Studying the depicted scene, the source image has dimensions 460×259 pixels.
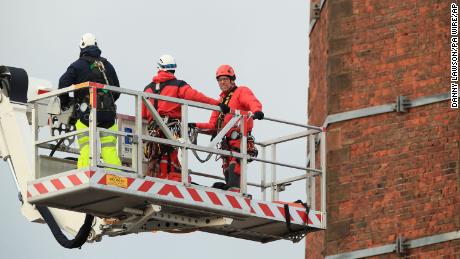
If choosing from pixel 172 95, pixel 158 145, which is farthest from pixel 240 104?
pixel 158 145

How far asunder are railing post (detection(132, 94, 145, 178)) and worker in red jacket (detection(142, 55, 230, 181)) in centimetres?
91

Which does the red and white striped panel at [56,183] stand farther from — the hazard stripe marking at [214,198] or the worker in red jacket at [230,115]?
the worker in red jacket at [230,115]

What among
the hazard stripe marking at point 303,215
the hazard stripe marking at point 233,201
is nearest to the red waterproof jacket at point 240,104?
the hazard stripe marking at point 233,201

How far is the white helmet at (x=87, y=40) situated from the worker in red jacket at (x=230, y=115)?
176cm

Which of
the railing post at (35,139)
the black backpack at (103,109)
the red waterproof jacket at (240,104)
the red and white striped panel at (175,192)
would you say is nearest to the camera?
the red and white striped panel at (175,192)

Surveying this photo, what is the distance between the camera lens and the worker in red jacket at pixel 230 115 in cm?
2692

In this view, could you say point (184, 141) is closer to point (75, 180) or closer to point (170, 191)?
point (170, 191)

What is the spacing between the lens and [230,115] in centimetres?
2706

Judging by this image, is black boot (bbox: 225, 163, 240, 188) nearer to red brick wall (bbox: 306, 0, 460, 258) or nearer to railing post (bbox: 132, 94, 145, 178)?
railing post (bbox: 132, 94, 145, 178)

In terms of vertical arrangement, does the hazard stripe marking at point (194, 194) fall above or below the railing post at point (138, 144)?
below

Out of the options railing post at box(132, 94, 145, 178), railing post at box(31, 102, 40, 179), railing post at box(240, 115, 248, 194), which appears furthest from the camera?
railing post at box(240, 115, 248, 194)

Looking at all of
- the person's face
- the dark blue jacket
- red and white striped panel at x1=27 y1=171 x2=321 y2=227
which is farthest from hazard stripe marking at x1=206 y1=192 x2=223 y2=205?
the person's face

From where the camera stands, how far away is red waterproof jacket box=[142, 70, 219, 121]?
26.8m

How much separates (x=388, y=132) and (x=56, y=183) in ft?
26.5
